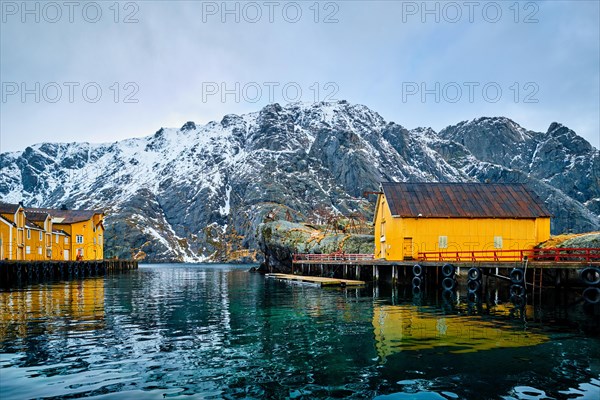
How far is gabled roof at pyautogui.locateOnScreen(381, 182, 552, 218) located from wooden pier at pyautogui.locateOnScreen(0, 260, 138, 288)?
4416 centimetres

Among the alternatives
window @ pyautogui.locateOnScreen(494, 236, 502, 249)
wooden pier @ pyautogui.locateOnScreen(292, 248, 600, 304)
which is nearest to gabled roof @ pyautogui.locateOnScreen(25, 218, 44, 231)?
wooden pier @ pyautogui.locateOnScreen(292, 248, 600, 304)

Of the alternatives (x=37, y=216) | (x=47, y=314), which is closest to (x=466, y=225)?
(x=47, y=314)

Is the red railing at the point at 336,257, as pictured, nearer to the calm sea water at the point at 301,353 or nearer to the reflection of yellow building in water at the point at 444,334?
the calm sea water at the point at 301,353

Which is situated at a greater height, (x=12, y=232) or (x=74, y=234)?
(x=12, y=232)

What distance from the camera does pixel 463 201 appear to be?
5091cm

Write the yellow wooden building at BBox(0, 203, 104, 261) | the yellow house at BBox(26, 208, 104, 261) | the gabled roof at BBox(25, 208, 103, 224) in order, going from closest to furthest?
the yellow wooden building at BBox(0, 203, 104, 261), the yellow house at BBox(26, 208, 104, 261), the gabled roof at BBox(25, 208, 103, 224)

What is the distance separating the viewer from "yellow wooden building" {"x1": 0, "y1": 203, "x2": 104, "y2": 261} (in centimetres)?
6619

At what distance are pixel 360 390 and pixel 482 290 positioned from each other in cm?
2919

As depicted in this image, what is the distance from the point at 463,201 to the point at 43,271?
5870 centimetres

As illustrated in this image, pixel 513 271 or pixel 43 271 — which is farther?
pixel 43 271

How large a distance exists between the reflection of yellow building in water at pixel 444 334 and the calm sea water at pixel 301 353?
48mm

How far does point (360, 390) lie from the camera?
11.9 meters

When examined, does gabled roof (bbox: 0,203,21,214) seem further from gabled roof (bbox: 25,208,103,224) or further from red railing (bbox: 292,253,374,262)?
red railing (bbox: 292,253,374,262)

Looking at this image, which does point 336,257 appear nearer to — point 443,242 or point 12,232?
point 443,242
